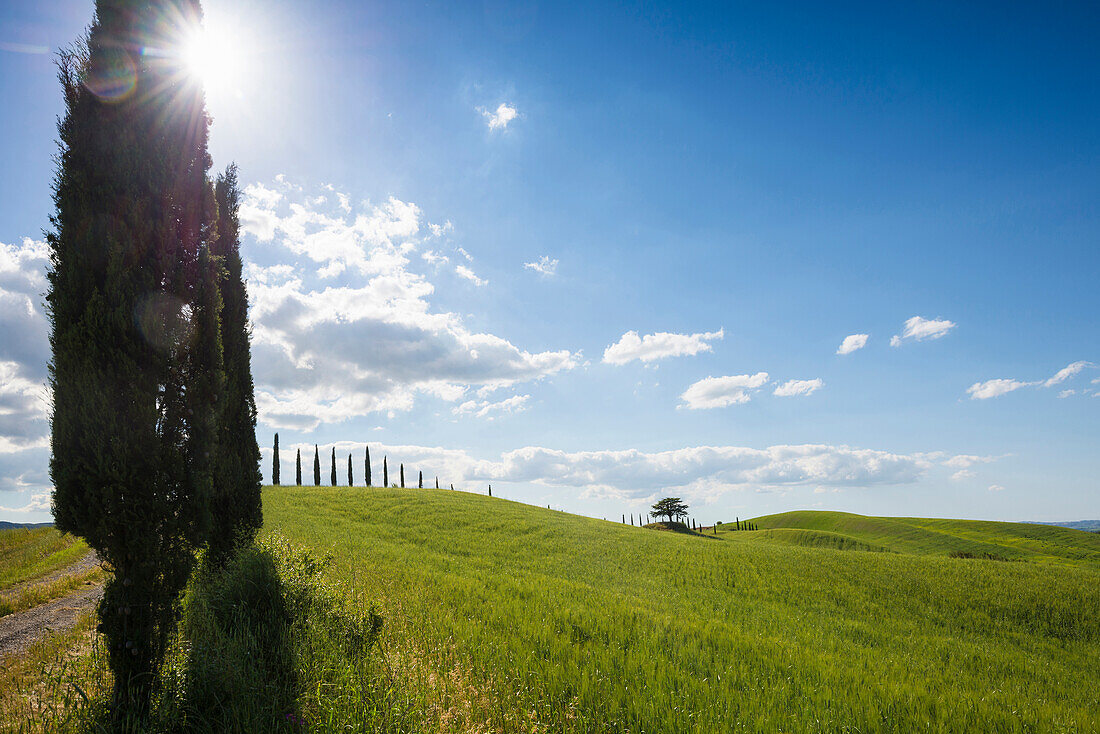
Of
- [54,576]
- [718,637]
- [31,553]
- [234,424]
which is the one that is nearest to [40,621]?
[234,424]

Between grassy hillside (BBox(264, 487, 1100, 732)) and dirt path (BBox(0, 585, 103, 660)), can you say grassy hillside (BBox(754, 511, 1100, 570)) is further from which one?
dirt path (BBox(0, 585, 103, 660))

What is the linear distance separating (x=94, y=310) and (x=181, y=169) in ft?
10.5

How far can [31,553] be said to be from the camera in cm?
1992

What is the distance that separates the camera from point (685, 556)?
21672 millimetres

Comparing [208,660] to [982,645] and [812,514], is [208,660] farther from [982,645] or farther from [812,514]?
[812,514]

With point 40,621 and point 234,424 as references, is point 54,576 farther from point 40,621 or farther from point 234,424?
point 234,424

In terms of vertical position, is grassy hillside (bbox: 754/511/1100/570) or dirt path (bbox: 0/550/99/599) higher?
dirt path (bbox: 0/550/99/599)

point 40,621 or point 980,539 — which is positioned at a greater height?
point 40,621

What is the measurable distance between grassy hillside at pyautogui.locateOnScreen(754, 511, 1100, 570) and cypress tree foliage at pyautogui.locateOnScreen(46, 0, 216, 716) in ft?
165

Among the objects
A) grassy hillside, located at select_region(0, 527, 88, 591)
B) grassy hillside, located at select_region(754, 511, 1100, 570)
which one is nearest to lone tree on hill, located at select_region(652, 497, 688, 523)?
grassy hillside, located at select_region(754, 511, 1100, 570)

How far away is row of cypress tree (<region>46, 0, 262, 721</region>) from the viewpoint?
6.36m

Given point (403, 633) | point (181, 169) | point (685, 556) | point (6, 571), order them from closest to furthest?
point (403, 633)
point (181, 169)
point (6, 571)
point (685, 556)

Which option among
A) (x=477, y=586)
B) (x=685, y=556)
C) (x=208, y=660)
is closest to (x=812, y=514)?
(x=685, y=556)

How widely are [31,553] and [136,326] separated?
22.9 metres
